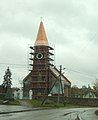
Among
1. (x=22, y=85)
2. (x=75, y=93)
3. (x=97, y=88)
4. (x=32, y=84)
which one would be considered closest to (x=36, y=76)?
(x=32, y=84)

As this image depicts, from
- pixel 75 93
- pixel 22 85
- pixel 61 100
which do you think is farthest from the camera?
pixel 75 93

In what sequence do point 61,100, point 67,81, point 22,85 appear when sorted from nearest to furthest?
1. point 61,100
2. point 22,85
3. point 67,81

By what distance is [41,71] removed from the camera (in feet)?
385

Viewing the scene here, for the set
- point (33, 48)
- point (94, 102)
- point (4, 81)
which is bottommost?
point (94, 102)

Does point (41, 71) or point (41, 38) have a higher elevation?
point (41, 38)

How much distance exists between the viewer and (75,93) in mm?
145000

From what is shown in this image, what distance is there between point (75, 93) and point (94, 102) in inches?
1833

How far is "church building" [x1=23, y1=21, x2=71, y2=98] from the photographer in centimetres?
11581

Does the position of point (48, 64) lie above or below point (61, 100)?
above

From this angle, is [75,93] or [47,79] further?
[75,93]

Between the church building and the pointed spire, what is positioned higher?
the pointed spire

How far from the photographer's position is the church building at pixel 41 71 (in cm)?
11581

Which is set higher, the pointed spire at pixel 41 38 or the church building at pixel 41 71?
the pointed spire at pixel 41 38

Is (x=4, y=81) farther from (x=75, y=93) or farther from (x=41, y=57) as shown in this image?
(x=75, y=93)
